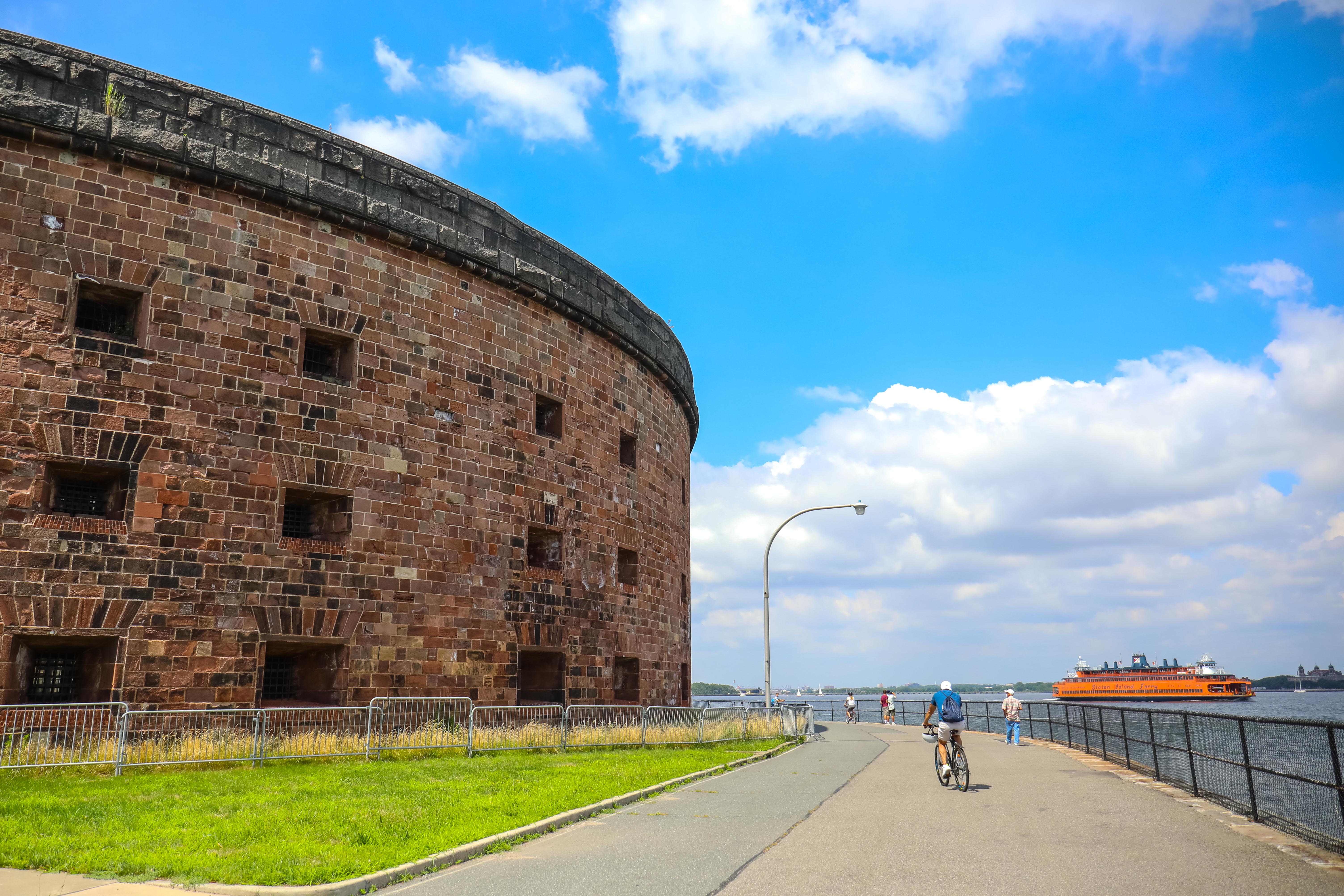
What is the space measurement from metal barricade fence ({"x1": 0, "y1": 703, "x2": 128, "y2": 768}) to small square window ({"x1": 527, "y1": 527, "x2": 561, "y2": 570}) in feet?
28.6

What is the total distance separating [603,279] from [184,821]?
16548mm

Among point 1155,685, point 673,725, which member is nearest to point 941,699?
point 673,725

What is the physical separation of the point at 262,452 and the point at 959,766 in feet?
39.1

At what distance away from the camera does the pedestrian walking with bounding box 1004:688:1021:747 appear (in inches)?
930

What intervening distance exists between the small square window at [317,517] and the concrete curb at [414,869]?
7568 millimetres

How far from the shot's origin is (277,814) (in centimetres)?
925

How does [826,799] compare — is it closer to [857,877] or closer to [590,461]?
[857,877]

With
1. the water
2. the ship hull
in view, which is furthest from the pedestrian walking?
the ship hull

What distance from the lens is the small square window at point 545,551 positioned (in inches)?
811

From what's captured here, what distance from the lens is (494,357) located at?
19609 mm

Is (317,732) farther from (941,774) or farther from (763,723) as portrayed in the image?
(763,723)

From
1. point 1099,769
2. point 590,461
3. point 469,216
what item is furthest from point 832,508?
point 469,216

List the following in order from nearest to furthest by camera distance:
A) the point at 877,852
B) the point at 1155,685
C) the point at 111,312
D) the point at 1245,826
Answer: the point at 877,852 → the point at 1245,826 → the point at 111,312 → the point at 1155,685

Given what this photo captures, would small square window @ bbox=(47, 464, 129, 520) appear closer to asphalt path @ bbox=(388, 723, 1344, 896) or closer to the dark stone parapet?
the dark stone parapet
